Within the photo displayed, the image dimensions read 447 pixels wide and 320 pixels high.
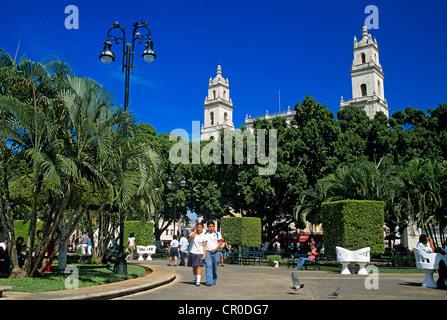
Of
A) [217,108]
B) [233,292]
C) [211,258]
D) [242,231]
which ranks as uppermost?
[217,108]

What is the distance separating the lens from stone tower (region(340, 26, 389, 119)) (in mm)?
55781

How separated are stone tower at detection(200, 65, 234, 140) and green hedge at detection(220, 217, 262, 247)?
1958 inches

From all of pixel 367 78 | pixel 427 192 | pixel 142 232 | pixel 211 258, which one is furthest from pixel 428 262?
pixel 367 78

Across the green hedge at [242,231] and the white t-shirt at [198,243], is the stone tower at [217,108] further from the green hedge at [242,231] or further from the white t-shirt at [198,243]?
the white t-shirt at [198,243]

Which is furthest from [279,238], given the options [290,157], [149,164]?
[149,164]

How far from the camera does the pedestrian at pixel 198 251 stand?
1039 cm

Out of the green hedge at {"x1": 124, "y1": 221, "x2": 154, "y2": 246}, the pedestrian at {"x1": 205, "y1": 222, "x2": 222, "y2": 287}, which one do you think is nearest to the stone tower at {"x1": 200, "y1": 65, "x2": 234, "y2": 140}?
the green hedge at {"x1": 124, "y1": 221, "x2": 154, "y2": 246}

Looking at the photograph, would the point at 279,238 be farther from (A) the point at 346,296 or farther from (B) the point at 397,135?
(A) the point at 346,296

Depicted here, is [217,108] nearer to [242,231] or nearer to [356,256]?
[242,231]

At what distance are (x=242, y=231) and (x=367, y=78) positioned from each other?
4186 cm

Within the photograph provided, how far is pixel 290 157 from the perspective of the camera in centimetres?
3081

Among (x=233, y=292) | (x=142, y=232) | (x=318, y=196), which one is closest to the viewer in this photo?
(x=233, y=292)

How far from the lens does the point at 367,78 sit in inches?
2235
